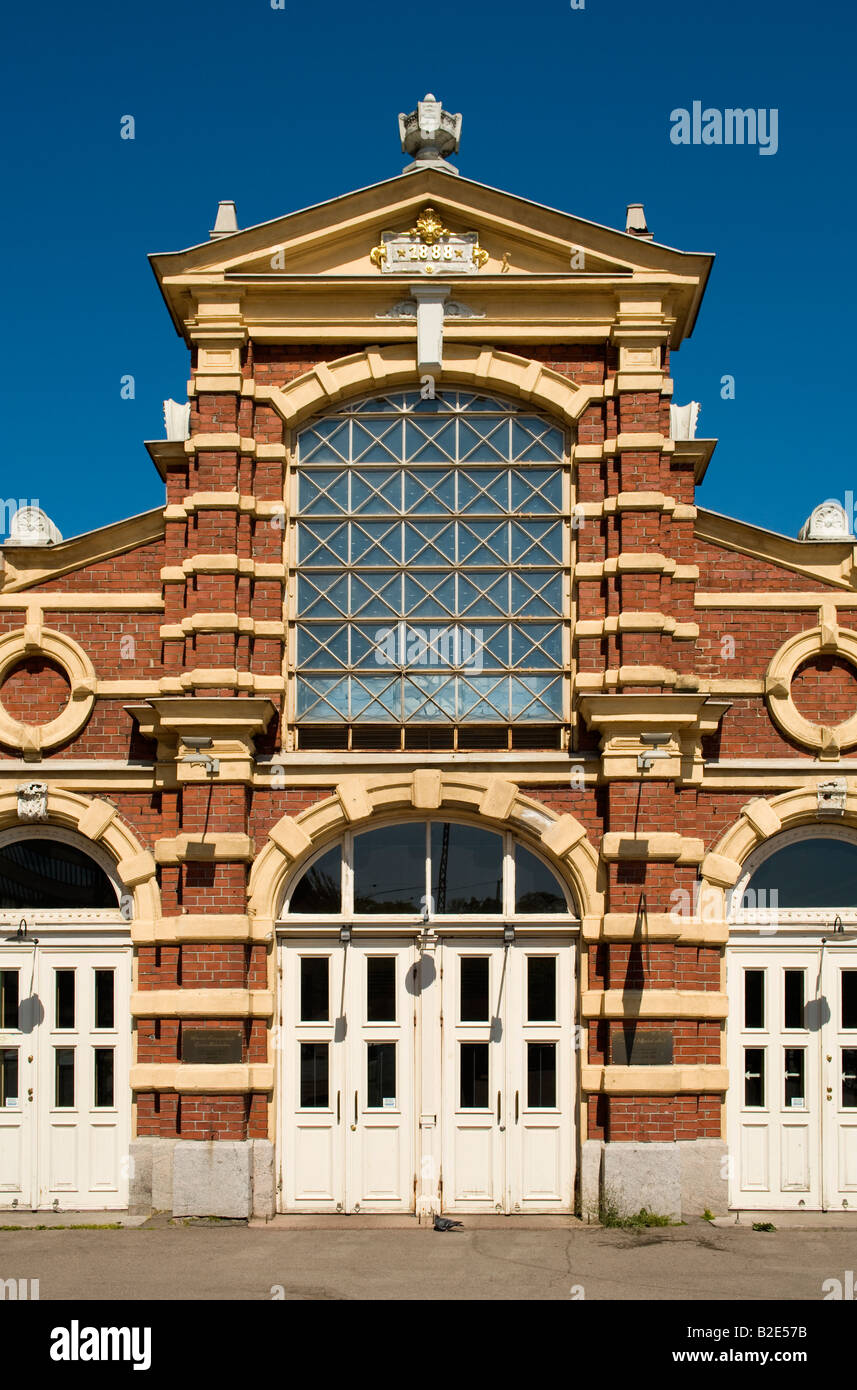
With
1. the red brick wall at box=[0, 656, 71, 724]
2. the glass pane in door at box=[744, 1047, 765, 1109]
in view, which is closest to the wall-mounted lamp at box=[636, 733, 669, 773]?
the glass pane in door at box=[744, 1047, 765, 1109]

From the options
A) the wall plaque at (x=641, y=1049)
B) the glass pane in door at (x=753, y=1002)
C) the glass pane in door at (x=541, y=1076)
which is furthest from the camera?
the glass pane in door at (x=753, y=1002)

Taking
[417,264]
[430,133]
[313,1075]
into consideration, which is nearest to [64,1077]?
[313,1075]

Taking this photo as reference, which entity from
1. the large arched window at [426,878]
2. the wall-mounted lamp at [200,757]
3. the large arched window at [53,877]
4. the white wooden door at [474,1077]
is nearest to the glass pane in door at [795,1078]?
the large arched window at [426,878]

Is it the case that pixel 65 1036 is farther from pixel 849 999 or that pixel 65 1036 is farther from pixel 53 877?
pixel 849 999

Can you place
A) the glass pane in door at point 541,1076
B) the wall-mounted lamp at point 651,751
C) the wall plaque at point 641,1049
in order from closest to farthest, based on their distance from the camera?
the wall plaque at point 641,1049 < the wall-mounted lamp at point 651,751 < the glass pane in door at point 541,1076

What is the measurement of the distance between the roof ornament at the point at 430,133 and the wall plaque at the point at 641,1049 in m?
9.04

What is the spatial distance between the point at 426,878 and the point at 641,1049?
8.50 ft

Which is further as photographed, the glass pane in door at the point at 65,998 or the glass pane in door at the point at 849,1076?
the glass pane in door at the point at 65,998

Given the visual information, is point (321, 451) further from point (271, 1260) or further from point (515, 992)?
point (271, 1260)

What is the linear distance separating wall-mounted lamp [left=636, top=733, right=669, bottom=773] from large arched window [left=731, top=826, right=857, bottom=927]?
60.3 inches

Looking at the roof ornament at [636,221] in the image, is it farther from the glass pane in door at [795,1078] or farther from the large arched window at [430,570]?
the glass pane in door at [795,1078]

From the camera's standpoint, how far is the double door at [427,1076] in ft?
48.2

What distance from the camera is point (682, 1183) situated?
14.4m

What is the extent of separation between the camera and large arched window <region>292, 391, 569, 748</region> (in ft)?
50.3
